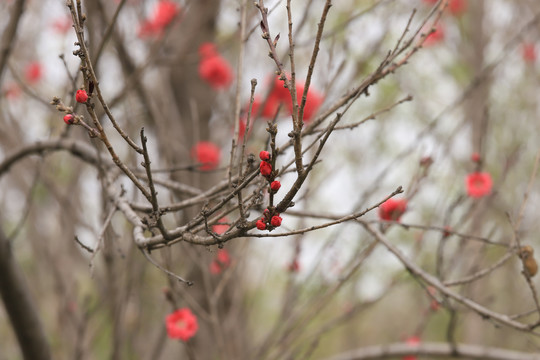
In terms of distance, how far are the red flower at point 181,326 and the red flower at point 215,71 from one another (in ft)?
6.37

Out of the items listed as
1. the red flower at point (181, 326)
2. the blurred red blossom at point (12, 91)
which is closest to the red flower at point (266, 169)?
the red flower at point (181, 326)

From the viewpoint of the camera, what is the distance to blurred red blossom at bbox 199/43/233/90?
10.9 feet

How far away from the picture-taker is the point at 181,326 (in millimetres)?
1690

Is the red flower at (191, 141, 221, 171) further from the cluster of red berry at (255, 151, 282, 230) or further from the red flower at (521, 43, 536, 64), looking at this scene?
the red flower at (521, 43, 536, 64)

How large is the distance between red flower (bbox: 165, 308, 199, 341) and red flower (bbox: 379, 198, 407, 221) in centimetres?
79

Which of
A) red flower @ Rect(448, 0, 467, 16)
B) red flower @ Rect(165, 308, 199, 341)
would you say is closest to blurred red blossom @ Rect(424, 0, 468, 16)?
red flower @ Rect(448, 0, 467, 16)

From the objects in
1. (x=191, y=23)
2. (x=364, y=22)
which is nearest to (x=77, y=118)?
(x=364, y=22)

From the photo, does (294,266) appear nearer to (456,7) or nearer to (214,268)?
(214,268)

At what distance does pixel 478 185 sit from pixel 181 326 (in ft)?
4.39

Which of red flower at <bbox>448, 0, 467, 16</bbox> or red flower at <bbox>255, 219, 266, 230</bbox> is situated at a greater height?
red flower at <bbox>448, 0, 467, 16</bbox>

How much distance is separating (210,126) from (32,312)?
186 cm

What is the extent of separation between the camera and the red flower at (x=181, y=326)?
1656 mm

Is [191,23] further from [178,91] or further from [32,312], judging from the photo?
[32,312]

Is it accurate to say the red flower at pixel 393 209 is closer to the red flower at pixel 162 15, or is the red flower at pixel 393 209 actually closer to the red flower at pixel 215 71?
the red flower at pixel 215 71
